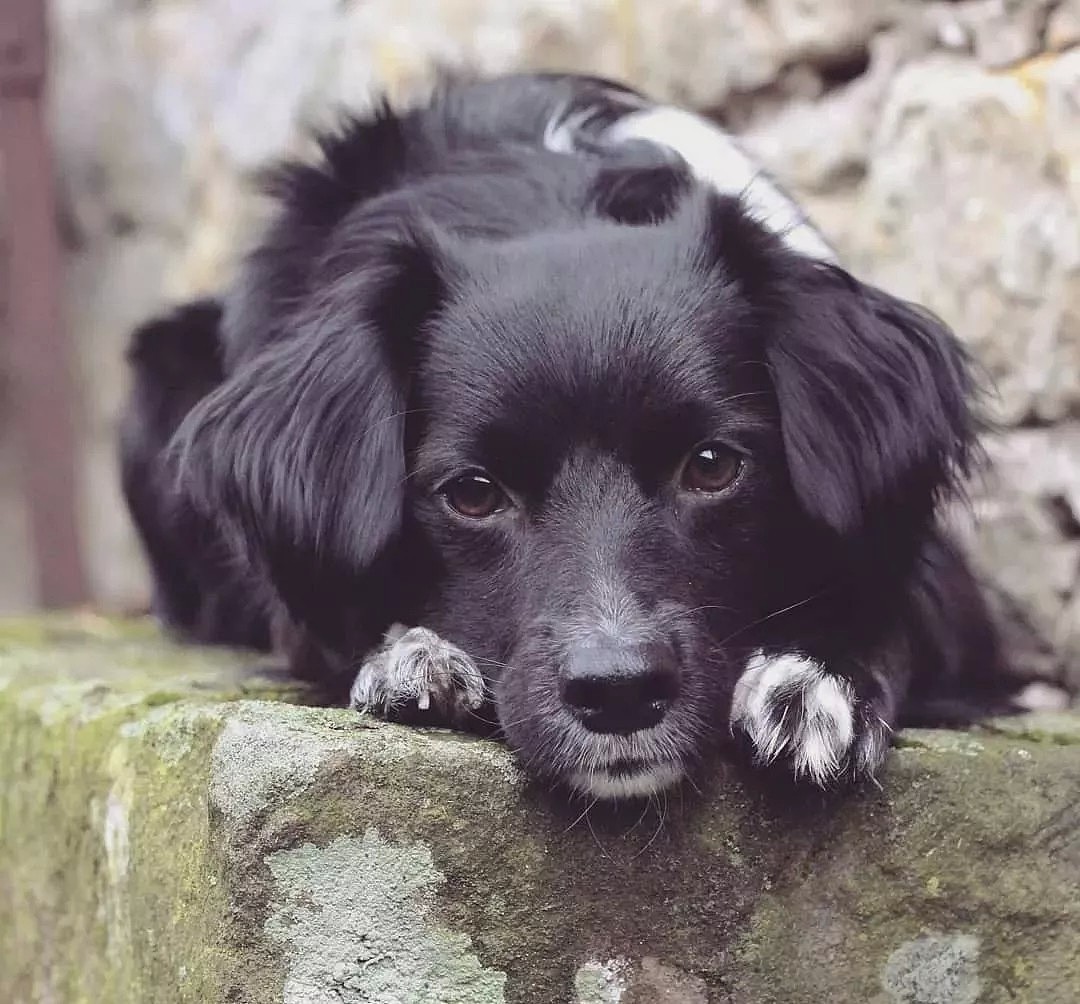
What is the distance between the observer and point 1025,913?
2145 mm

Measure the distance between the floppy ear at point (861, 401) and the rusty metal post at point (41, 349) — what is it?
13.1ft

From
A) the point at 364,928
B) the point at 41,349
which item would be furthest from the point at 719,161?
the point at 41,349

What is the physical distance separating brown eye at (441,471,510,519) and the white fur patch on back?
0.90 m

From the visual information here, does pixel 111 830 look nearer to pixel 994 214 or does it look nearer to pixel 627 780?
pixel 627 780

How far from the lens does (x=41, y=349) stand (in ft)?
19.0

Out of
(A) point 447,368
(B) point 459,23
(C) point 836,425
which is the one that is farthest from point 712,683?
(B) point 459,23

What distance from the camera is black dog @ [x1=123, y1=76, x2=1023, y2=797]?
2076mm

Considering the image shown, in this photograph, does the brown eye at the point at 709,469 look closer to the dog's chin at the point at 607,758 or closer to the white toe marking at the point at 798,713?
the white toe marking at the point at 798,713

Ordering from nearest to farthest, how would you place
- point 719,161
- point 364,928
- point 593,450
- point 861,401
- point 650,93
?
point 364,928 → point 593,450 → point 861,401 → point 719,161 → point 650,93

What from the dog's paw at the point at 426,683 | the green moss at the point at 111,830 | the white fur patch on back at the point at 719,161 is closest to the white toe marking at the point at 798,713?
the dog's paw at the point at 426,683

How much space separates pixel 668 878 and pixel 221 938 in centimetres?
56

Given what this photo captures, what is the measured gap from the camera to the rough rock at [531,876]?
188 centimetres

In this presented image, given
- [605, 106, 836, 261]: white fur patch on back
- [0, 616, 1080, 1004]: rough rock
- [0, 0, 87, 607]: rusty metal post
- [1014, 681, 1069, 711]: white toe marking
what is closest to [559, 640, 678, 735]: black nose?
[0, 616, 1080, 1004]: rough rock

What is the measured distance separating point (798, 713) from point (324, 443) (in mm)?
799
